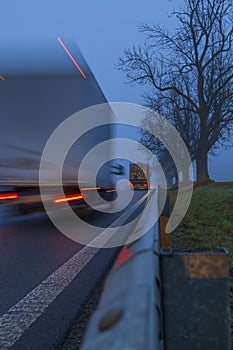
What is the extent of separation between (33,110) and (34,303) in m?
5.68

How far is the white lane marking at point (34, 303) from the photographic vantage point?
2666 mm

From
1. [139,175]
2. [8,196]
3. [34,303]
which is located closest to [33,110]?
[8,196]

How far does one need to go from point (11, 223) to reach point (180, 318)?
796cm

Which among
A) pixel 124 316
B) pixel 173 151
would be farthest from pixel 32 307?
pixel 173 151

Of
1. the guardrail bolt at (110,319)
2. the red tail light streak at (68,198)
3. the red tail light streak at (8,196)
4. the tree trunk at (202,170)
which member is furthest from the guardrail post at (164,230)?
the tree trunk at (202,170)

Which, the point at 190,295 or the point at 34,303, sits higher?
the point at 190,295

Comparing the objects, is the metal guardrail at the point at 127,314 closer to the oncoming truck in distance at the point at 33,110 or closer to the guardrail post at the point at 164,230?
the guardrail post at the point at 164,230

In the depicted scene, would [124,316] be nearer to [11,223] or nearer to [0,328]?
[0,328]

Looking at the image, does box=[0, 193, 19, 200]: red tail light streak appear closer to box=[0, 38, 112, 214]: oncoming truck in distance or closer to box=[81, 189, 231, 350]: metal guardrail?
box=[0, 38, 112, 214]: oncoming truck in distance

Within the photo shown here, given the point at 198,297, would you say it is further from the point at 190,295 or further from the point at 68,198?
the point at 68,198

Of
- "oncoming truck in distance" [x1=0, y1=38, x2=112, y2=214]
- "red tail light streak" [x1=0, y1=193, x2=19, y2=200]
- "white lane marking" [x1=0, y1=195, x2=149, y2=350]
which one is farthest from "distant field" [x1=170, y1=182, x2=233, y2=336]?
"red tail light streak" [x1=0, y1=193, x2=19, y2=200]

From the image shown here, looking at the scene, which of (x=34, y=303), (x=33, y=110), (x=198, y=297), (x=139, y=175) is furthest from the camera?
(x=139, y=175)

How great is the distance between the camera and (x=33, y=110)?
8047 mm

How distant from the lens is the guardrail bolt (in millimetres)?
661
